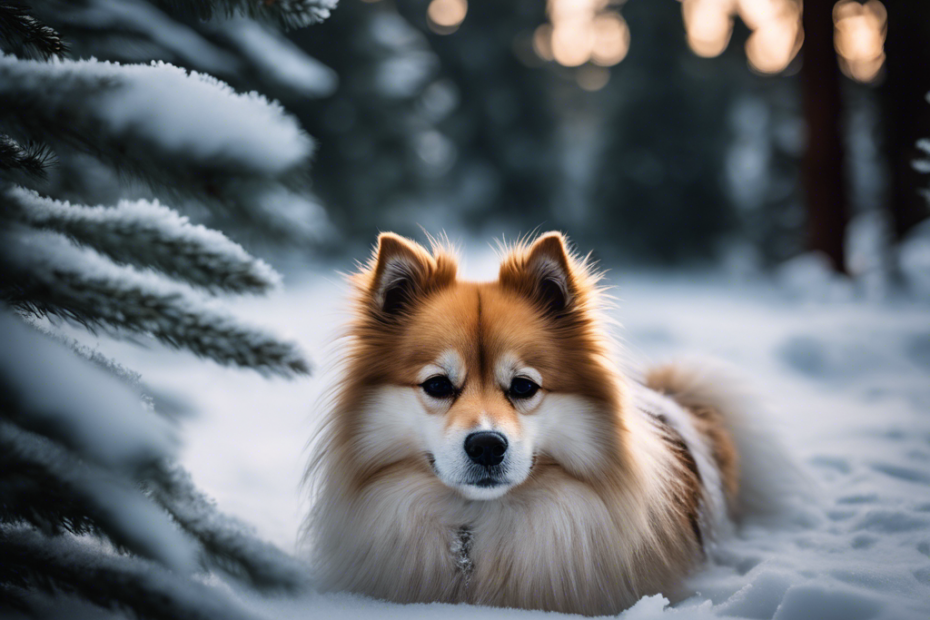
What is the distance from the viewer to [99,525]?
950 mm

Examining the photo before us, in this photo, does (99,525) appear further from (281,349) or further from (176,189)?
(176,189)

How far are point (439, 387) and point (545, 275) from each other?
0.57 m

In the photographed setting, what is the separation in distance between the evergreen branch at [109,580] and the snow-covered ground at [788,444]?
460 millimetres

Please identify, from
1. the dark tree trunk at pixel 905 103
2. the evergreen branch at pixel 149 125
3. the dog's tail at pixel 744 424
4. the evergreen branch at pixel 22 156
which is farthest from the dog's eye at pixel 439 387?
the dark tree trunk at pixel 905 103

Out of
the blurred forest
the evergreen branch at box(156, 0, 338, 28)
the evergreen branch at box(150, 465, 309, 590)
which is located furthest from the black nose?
the blurred forest

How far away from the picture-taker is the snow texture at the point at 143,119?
2.99 feet

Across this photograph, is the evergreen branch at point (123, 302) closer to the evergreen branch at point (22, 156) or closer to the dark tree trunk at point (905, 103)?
the evergreen branch at point (22, 156)

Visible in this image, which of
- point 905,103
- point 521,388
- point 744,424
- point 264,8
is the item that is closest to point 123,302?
→ point 264,8

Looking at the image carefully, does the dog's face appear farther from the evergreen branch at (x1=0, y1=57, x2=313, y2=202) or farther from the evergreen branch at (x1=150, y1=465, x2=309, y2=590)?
the evergreen branch at (x1=0, y1=57, x2=313, y2=202)

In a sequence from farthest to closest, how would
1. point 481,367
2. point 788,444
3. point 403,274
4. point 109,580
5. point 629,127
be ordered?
1. point 629,127
2. point 788,444
3. point 403,274
4. point 481,367
5. point 109,580

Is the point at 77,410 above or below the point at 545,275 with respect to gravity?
below

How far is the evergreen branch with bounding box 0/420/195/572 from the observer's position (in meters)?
0.89

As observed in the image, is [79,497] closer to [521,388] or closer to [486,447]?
[486,447]

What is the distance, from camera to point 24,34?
1.04m
